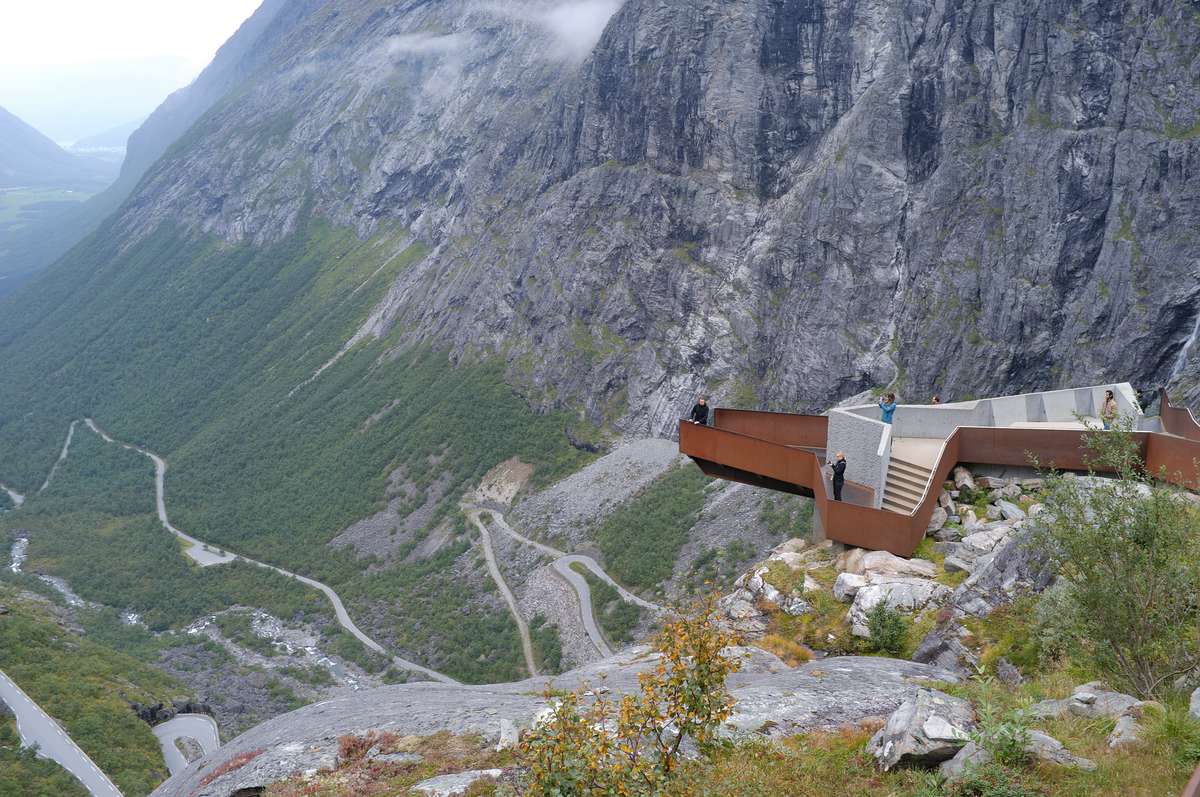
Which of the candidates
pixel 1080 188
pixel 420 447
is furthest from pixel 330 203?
pixel 1080 188

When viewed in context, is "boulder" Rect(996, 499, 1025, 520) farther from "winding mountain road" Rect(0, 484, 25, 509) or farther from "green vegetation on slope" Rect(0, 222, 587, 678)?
"winding mountain road" Rect(0, 484, 25, 509)

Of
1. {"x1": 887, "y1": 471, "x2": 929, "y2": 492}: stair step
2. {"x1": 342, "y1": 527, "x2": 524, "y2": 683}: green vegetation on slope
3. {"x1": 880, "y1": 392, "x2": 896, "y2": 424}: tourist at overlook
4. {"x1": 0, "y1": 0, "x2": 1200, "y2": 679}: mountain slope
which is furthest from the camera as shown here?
{"x1": 342, "y1": 527, "x2": 524, "y2": 683}: green vegetation on slope

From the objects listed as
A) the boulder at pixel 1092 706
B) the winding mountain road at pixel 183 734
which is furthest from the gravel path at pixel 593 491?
the boulder at pixel 1092 706

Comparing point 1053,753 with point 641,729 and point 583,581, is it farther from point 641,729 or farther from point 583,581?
point 583,581

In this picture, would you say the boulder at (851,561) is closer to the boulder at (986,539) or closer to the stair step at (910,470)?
the boulder at (986,539)

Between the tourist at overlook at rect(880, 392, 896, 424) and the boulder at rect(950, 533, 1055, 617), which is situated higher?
the tourist at overlook at rect(880, 392, 896, 424)

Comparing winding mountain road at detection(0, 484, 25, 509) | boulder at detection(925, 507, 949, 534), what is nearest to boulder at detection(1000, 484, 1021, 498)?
boulder at detection(925, 507, 949, 534)
